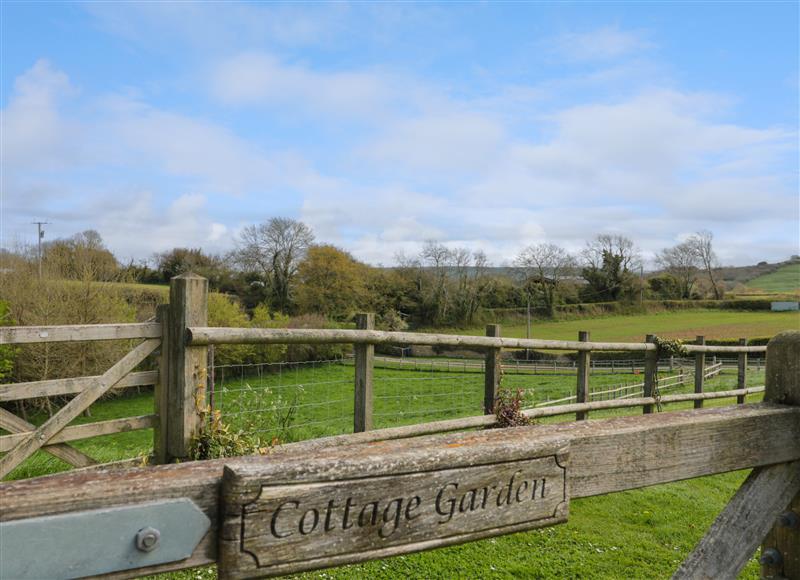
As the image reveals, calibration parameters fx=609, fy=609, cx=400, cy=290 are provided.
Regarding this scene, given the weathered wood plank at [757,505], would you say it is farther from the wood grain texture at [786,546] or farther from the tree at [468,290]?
the tree at [468,290]

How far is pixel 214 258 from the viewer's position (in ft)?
142

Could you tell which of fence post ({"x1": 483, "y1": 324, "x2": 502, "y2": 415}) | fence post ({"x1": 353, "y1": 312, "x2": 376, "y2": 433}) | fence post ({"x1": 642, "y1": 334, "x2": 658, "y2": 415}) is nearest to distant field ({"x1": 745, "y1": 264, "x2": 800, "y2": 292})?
fence post ({"x1": 642, "y1": 334, "x2": 658, "y2": 415})

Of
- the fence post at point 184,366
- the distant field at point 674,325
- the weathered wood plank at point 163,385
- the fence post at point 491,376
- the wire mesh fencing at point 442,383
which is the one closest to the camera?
the fence post at point 184,366

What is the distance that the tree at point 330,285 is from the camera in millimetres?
39094

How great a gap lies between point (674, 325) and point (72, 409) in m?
35.1

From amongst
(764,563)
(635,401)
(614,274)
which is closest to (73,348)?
(635,401)

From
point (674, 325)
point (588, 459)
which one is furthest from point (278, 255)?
point (588, 459)

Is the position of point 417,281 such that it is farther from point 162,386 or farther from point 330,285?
point 162,386

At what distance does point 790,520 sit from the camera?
1.71 m

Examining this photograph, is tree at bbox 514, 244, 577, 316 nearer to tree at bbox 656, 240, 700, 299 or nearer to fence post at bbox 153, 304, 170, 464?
tree at bbox 656, 240, 700, 299

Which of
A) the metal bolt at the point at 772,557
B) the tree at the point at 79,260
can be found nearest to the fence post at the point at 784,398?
the metal bolt at the point at 772,557

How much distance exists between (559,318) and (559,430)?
41.6 m

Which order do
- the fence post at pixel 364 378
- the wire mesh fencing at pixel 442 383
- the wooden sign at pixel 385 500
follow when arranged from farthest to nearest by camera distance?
the wire mesh fencing at pixel 442 383, the fence post at pixel 364 378, the wooden sign at pixel 385 500

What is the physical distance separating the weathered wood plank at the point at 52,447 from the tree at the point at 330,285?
1324 inches
